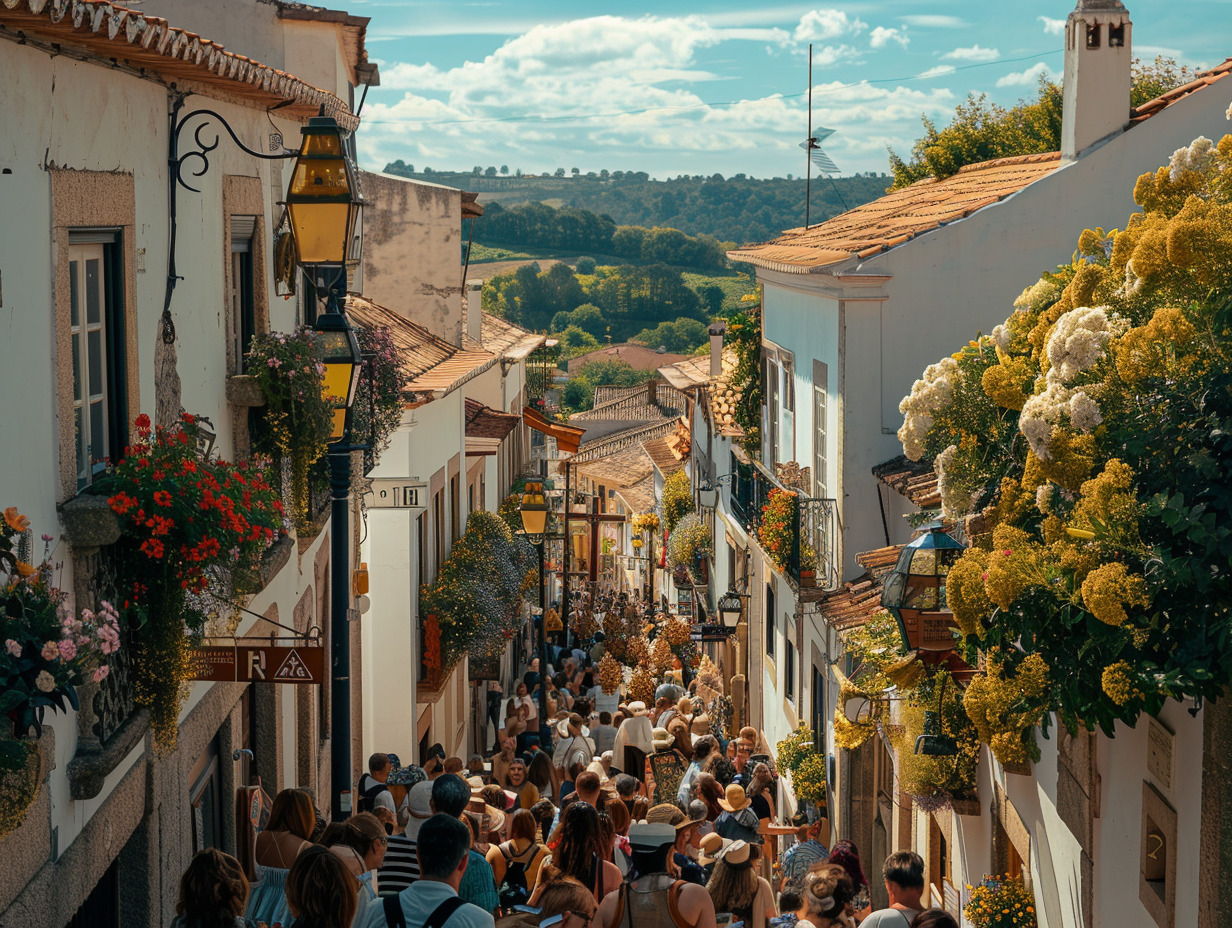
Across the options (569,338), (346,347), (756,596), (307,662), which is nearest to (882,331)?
(346,347)

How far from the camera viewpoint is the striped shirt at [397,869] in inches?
276

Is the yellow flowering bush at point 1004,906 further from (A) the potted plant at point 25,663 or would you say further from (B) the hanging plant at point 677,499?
(B) the hanging plant at point 677,499

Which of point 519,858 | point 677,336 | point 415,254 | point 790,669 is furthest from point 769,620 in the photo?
point 677,336

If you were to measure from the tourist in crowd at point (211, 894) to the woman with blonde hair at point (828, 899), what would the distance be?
2818mm

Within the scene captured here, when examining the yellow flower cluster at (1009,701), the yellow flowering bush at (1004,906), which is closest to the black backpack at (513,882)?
the yellow flowering bush at (1004,906)

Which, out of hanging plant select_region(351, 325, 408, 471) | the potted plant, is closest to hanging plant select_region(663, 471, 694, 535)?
hanging plant select_region(351, 325, 408, 471)

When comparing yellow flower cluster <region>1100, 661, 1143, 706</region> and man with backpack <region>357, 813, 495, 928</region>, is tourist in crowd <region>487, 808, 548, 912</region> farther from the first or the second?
yellow flower cluster <region>1100, 661, 1143, 706</region>

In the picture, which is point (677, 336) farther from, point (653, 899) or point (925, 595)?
point (653, 899)

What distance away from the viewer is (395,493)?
16.8m

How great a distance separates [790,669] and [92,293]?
13.6m

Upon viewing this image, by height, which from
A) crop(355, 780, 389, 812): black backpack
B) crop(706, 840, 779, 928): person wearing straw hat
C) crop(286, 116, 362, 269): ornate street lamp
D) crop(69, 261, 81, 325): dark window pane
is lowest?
crop(355, 780, 389, 812): black backpack

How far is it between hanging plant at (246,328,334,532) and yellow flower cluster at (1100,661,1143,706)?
5.60 m

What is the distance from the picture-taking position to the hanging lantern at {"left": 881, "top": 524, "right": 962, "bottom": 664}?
7.99 m

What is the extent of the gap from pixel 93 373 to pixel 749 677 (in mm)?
17680
